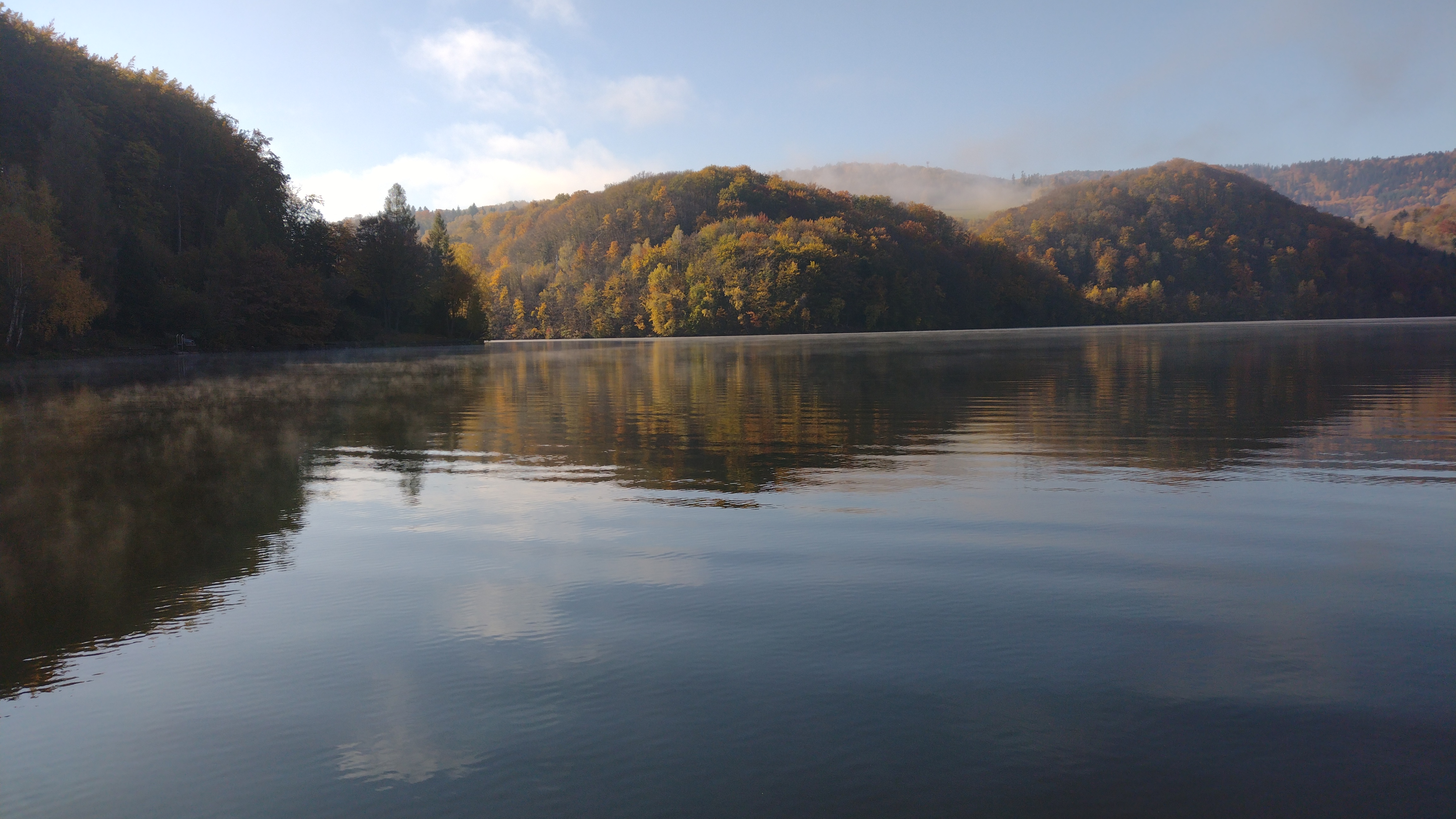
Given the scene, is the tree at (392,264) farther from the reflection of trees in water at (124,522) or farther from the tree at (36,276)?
the reflection of trees in water at (124,522)

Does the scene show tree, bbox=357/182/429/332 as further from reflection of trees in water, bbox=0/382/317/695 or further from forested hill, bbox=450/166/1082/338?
reflection of trees in water, bbox=0/382/317/695

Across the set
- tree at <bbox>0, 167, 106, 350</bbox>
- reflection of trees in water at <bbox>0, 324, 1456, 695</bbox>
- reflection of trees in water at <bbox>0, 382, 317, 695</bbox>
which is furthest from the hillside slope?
reflection of trees in water at <bbox>0, 382, 317, 695</bbox>

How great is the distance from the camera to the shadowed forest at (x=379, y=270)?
247 ft

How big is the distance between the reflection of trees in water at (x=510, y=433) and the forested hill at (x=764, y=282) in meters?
113

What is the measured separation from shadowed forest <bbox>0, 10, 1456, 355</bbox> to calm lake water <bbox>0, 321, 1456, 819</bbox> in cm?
6498

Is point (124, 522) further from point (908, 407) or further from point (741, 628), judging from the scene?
point (908, 407)

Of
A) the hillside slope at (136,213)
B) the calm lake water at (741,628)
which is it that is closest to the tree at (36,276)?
the hillside slope at (136,213)

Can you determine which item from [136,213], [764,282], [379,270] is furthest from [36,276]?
[764,282]

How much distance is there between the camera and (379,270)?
112 metres

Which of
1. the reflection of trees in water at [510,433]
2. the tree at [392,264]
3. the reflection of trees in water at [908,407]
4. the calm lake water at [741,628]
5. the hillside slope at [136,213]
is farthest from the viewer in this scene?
the tree at [392,264]

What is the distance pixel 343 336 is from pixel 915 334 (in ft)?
248

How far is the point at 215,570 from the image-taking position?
28.2 feet

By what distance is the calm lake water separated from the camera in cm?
448

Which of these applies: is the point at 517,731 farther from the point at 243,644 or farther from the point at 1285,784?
the point at 1285,784
